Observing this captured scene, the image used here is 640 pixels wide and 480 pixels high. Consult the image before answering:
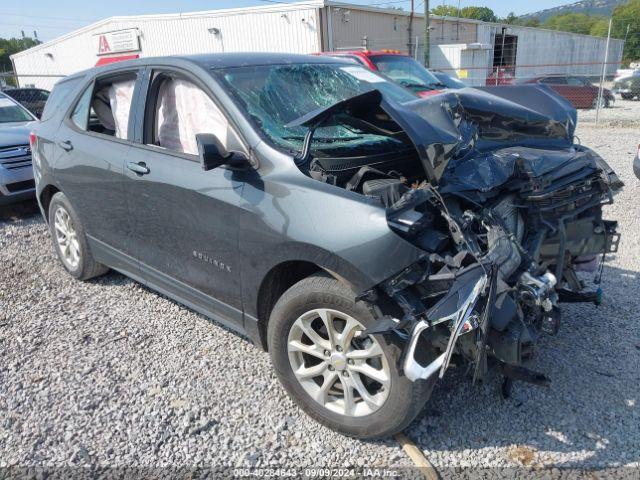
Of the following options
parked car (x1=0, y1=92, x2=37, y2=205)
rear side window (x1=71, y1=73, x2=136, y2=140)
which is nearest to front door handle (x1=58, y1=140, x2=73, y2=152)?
rear side window (x1=71, y1=73, x2=136, y2=140)

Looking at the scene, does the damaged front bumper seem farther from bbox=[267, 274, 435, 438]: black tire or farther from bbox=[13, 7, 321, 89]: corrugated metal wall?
bbox=[13, 7, 321, 89]: corrugated metal wall

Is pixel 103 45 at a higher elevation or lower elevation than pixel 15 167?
higher

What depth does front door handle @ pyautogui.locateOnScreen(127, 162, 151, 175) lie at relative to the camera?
3421 millimetres

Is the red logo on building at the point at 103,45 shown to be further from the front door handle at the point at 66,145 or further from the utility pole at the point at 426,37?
the front door handle at the point at 66,145

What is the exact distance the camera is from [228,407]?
2961mm

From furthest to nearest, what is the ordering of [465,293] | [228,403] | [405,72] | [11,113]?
[405,72] → [11,113] → [228,403] → [465,293]

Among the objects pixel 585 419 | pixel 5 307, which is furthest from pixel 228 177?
pixel 5 307

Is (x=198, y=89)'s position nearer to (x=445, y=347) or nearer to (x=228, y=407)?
(x=228, y=407)

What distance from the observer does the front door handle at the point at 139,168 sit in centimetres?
342

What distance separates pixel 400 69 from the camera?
10562mm

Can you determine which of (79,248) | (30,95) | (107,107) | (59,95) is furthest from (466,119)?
(30,95)

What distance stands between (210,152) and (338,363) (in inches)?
49.5

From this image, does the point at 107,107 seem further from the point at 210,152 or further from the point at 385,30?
the point at 385,30

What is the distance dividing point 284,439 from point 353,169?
4.95 feet
